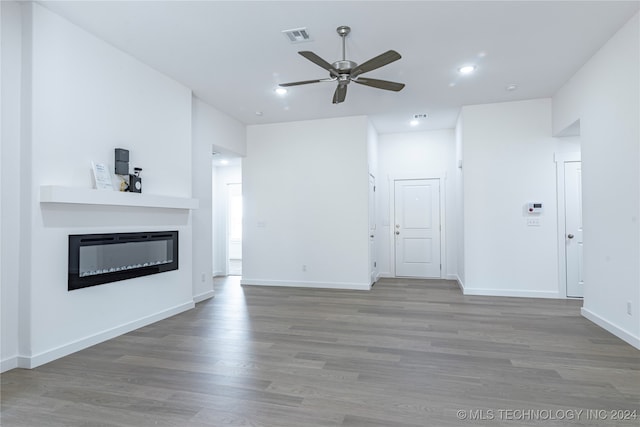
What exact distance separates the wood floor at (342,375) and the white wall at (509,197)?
1161mm

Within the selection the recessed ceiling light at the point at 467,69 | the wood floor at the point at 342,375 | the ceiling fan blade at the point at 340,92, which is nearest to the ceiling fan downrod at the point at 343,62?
the ceiling fan blade at the point at 340,92

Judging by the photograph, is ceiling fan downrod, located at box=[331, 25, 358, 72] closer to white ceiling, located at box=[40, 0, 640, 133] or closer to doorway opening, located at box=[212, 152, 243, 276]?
white ceiling, located at box=[40, 0, 640, 133]

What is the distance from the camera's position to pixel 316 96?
16.8 feet

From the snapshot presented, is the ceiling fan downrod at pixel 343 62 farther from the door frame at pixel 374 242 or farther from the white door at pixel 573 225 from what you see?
the white door at pixel 573 225

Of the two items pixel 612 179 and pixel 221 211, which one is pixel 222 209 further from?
pixel 612 179

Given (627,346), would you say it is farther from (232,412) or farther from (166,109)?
(166,109)

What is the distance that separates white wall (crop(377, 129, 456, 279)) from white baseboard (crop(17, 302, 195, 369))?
4.35 m

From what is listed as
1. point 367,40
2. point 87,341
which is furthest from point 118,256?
point 367,40

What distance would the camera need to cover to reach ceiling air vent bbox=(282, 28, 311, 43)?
336 cm

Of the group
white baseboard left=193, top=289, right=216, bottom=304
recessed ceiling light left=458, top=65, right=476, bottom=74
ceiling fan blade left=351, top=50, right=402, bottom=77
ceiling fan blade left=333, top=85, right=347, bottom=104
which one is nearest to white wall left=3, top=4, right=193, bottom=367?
white baseboard left=193, top=289, right=216, bottom=304

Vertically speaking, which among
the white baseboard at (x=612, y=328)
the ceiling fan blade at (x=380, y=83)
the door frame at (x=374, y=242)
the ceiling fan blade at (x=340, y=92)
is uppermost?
the ceiling fan blade at (x=380, y=83)

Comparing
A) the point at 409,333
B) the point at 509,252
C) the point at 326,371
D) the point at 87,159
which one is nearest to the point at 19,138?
the point at 87,159

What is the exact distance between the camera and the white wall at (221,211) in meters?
7.98

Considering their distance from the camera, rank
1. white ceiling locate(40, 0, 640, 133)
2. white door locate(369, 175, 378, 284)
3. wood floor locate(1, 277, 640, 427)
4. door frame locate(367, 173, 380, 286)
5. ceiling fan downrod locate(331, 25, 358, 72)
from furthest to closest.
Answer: white door locate(369, 175, 378, 284), door frame locate(367, 173, 380, 286), ceiling fan downrod locate(331, 25, 358, 72), white ceiling locate(40, 0, 640, 133), wood floor locate(1, 277, 640, 427)
